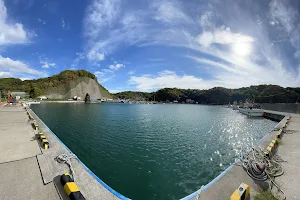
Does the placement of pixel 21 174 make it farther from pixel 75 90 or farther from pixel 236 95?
pixel 236 95

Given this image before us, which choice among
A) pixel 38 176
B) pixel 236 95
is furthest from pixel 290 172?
pixel 236 95

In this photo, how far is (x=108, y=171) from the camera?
7309 millimetres

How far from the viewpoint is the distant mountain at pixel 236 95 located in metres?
75.9

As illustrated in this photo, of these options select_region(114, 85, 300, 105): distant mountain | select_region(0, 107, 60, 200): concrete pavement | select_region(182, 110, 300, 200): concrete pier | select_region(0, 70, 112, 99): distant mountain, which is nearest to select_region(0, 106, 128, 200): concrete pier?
select_region(0, 107, 60, 200): concrete pavement

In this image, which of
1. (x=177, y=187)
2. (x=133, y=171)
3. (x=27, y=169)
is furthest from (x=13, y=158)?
(x=177, y=187)

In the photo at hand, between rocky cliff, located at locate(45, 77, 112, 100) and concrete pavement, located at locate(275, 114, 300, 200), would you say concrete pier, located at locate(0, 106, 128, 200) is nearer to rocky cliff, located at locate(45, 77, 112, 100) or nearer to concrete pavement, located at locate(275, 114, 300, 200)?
concrete pavement, located at locate(275, 114, 300, 200)

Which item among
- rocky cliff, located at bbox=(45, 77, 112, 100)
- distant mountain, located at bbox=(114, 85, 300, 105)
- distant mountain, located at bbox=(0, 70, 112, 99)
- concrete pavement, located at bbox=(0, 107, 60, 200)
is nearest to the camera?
concrete pavement, located at bbox=(0, 107, 60, 200)

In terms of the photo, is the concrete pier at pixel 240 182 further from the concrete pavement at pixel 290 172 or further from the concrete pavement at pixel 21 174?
the concrete pavement at pixel 21 174

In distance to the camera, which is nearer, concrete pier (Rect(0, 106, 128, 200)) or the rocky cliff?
concrete pier (Rect(0, 106, 128, 200))

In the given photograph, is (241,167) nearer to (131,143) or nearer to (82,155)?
(131,143)

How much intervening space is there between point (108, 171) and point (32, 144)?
4.38 metres

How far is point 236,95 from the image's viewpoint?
134875 mm

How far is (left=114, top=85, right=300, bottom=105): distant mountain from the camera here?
75.9 m

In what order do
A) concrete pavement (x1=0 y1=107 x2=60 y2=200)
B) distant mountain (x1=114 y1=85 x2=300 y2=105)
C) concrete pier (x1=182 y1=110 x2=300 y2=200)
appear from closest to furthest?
concrete pavement (x1=0 y1=107 x2=60 y2=200), concrete pier (x1=182 y1=110 x2=300 y2=200), distant mountain (x1=114 y1=85 x2=300 y2=105)
